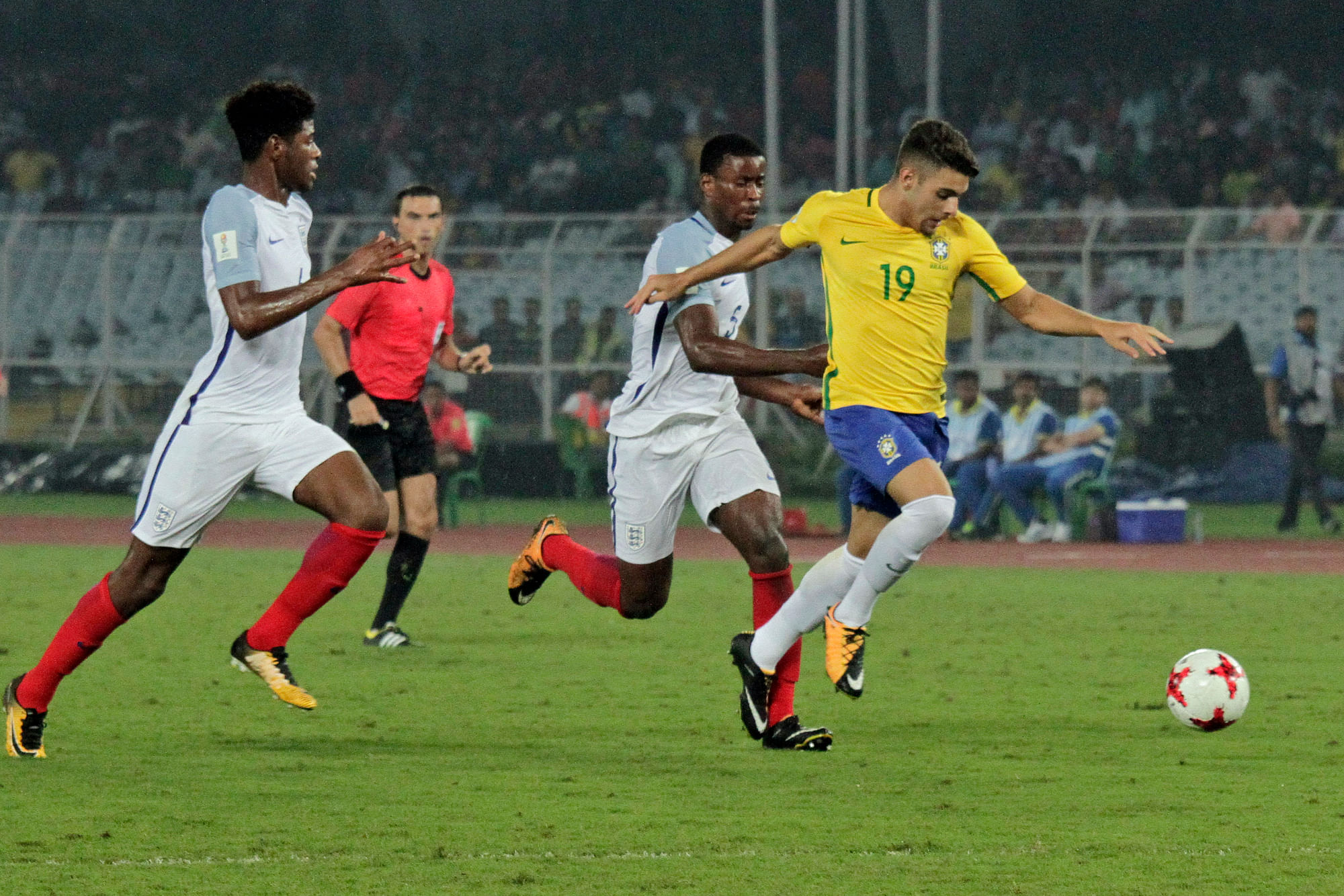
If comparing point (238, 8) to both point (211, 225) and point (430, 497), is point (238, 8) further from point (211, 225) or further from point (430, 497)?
point (211, 225)

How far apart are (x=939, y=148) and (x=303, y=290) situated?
2208 mm

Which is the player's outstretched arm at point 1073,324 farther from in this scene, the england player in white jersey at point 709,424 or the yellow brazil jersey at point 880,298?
the england player in white jersey at point 709,424

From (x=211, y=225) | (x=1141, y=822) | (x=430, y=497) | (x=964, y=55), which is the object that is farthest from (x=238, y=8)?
(x=1141, y=822)

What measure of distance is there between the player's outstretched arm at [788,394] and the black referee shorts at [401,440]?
3.24 metres

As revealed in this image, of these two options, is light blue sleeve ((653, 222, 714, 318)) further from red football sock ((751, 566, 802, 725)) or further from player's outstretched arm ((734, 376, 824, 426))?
red football sock ((751, 566, 802, 725))

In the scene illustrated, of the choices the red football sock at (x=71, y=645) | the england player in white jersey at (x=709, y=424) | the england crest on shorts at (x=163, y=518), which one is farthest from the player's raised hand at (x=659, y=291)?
the red football sock at (x=71, y=645)

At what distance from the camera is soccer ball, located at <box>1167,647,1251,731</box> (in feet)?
23.9

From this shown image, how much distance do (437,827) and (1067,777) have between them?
2.09 meters

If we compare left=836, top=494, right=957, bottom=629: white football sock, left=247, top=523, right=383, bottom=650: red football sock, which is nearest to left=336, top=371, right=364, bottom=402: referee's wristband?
left=247, top=523, right=383, bottom=650: red football sock

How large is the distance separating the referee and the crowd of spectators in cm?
1724

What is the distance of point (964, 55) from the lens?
31.1 m

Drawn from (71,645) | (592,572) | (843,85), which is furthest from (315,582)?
(843,85)

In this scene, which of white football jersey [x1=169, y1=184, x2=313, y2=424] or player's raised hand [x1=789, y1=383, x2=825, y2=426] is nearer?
white football jersey [x1=169, y1=184, x2=313, y2=424]

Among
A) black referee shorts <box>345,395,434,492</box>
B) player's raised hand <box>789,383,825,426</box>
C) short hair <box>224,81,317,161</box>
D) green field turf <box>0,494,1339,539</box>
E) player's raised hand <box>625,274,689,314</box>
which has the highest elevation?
short hair <box>224,81,317,161</box>
